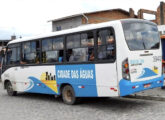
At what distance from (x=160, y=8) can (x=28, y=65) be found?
886 inches

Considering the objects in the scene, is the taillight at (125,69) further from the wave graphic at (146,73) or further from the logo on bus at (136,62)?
the wave graphic at (146,73)

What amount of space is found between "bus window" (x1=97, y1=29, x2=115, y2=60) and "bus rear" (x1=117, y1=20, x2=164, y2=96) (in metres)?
0.33

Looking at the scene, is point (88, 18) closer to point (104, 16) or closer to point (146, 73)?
point (104, 16)

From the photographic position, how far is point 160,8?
102ft

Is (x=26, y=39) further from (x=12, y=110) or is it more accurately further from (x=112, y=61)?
(x=112, y=61)

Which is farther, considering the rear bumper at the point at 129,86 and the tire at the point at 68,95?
the tire at the point at 68,95

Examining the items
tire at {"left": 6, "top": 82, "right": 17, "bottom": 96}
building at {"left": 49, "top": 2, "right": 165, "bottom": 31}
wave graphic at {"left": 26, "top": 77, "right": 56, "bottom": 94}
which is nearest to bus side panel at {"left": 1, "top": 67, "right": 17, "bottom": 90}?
Answer: tire at {"left": 6, "top": 82, "right": 17, "bottom": 96}

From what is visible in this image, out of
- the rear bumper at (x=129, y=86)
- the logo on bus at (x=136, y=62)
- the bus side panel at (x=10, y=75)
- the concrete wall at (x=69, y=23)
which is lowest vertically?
the rear bumper at (x=129, y=86)

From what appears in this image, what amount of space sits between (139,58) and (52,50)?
3839mm

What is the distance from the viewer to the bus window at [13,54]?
1331 centimetres

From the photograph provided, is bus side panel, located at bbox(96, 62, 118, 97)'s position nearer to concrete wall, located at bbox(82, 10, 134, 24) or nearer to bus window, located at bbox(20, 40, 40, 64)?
bus window, located at bbox(20, 40, 40, 64)

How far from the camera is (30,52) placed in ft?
40.5

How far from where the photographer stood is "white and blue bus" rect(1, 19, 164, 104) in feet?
27.5

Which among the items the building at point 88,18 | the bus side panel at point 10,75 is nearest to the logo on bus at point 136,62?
the bus side panel at point 10,75
